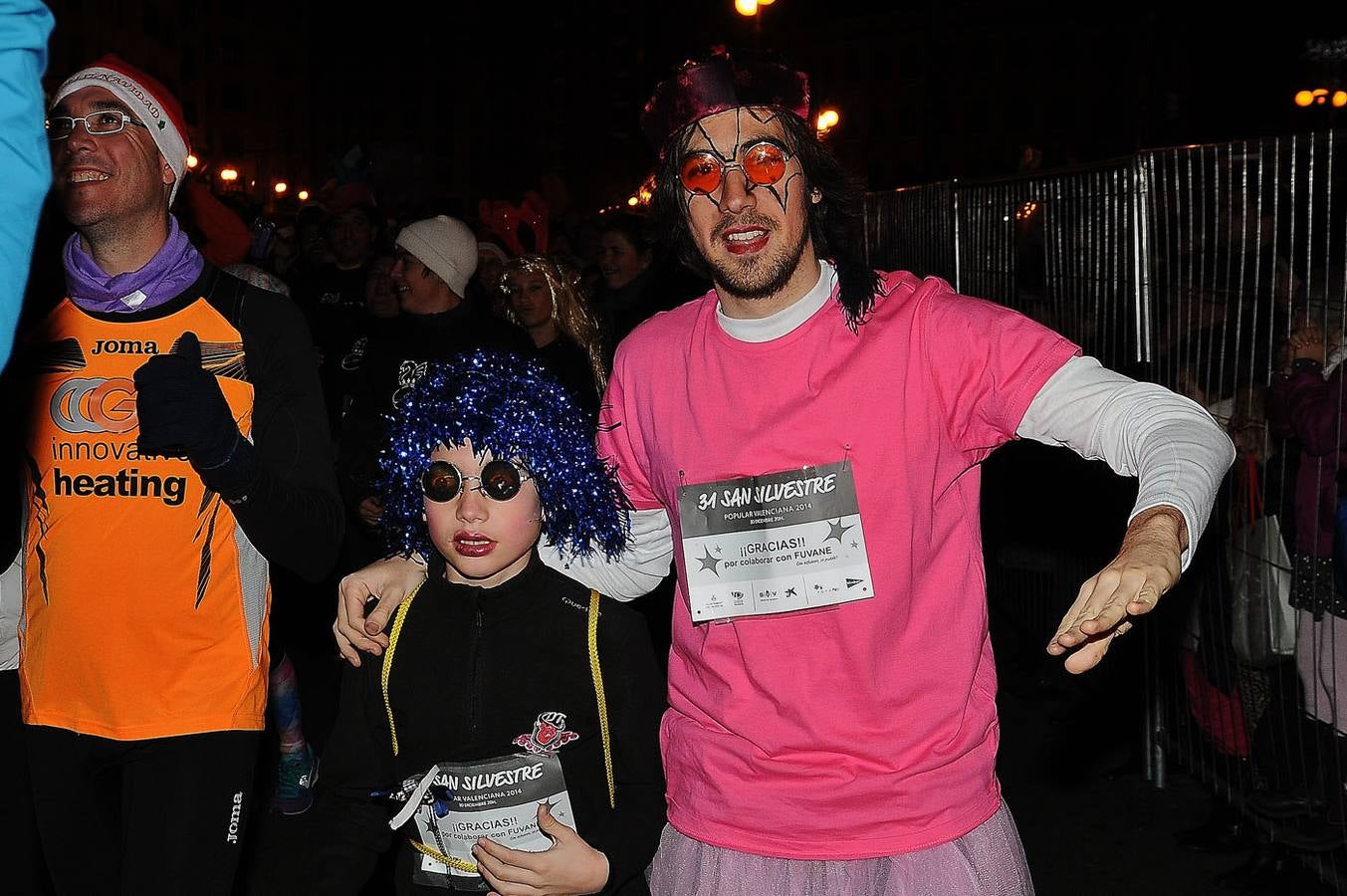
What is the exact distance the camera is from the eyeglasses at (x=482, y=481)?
2.76 metres

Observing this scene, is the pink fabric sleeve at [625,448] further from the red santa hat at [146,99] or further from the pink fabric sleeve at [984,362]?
the red santa hat at [146,99]

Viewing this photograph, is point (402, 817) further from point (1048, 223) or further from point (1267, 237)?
point (1048, 223)

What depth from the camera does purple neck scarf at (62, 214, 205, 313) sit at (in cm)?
312

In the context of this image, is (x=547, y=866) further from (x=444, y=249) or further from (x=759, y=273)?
(x=444, y=249)

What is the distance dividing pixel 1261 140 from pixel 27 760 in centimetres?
404

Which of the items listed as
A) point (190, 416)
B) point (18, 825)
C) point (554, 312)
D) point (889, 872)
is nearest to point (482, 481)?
point (190, 416)

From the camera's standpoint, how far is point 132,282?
313 cm

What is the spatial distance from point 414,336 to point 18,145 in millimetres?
4705

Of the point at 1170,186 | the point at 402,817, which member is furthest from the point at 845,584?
the point at 1170,186

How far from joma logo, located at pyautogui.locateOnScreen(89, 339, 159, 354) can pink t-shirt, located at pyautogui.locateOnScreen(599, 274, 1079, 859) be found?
4.33ft

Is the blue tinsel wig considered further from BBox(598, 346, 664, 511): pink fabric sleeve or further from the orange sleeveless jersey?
the orange sleeveless jersey

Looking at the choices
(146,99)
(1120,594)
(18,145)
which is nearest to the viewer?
(18,145)

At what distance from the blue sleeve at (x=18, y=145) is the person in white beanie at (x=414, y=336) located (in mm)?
4353

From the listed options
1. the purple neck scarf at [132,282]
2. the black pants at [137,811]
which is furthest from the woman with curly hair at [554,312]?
the black pants at [137,811]
